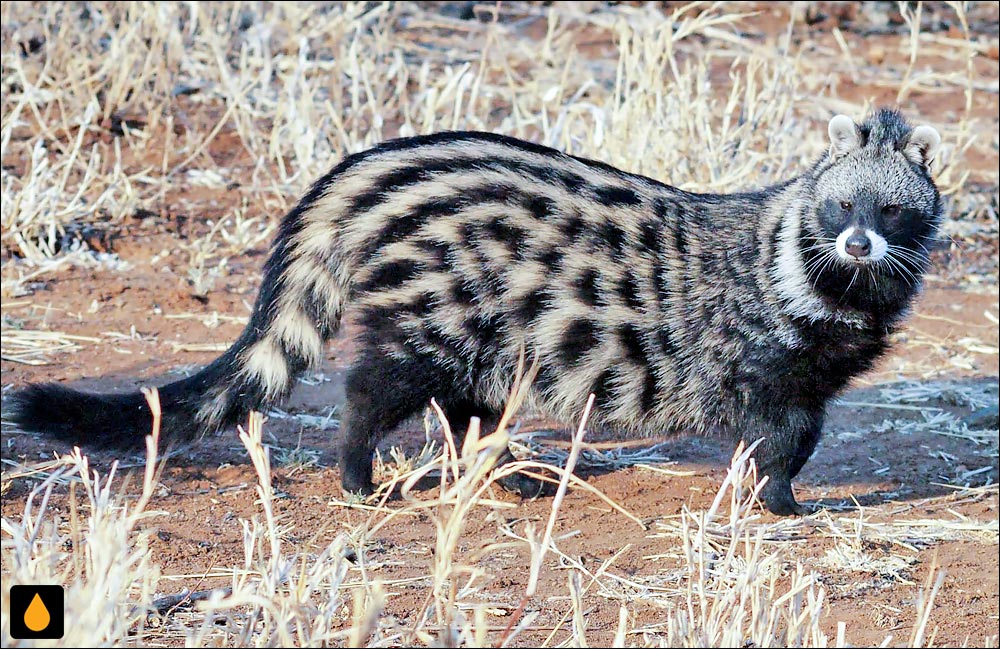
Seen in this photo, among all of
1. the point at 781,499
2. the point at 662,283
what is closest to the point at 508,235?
the point at 662,283

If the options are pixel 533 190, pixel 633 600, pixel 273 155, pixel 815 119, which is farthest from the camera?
pixel 815 119

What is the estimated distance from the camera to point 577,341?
5281 mm

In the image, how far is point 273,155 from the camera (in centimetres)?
862

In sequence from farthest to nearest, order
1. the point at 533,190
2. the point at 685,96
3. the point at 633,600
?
the point at 685,96, the point at 533,190, the point at 633,600

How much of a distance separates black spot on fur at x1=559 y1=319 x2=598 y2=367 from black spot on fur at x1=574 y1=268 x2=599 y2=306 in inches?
3.3

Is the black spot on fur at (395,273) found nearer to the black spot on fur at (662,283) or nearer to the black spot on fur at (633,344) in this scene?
the black spot on fur at (633,344)

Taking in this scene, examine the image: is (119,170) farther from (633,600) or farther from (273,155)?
(633,600)

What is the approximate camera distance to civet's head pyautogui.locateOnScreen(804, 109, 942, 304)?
16.9ft

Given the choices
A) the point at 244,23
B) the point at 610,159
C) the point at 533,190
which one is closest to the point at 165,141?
the point at 244,23

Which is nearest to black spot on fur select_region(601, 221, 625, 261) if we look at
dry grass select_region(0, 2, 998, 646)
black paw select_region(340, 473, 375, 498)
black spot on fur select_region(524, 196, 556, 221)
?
black spot on fur select_region(524, 196, 556, 221)

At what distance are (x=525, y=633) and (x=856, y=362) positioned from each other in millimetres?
1918

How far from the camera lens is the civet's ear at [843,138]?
5.32 meters

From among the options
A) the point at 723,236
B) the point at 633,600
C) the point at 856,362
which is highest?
the point at 723,236

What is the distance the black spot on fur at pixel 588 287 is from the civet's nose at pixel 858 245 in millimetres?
976
